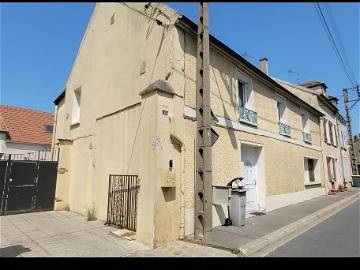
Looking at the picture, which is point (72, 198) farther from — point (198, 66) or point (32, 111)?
point (32, 111)

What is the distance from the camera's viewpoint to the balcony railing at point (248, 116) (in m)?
9.85

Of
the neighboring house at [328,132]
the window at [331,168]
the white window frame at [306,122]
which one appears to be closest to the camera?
the white window frame at [306,122]

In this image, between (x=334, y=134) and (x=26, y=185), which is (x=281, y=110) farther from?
(x=334, y=134)

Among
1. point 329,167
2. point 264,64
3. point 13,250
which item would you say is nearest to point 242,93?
point 264,64

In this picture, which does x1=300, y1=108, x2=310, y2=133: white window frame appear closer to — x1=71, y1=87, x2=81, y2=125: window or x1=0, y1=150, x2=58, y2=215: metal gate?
x1=71, y1=87, x2=81, y2=125: window

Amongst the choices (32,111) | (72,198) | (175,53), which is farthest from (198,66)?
(32,111)

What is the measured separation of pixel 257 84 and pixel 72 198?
855 centimetres

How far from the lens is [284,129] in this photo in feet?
42.8

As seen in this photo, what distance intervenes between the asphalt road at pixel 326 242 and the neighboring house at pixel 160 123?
2.21 metres

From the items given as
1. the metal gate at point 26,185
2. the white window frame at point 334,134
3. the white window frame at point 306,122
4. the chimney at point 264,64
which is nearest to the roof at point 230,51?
the white window frame at point 306,122

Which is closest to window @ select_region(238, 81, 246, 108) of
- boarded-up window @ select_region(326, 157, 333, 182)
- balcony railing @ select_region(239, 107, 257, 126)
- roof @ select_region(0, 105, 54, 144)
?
balcony railing @ select_region(239, 107, 257, 126)

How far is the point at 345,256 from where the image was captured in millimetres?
5562

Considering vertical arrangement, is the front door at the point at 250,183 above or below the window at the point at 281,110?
below

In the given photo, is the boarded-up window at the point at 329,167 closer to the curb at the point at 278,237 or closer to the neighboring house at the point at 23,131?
the curb at the point at 278,237
